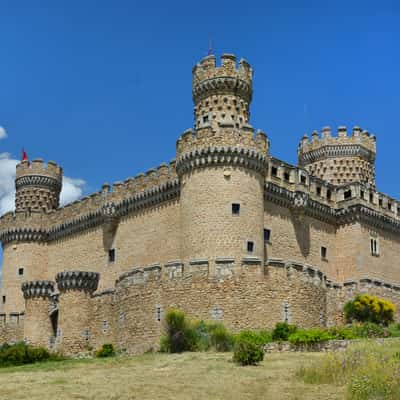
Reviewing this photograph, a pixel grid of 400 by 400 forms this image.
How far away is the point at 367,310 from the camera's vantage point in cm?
3778

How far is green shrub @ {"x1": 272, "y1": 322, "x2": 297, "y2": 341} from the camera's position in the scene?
98.2 ft

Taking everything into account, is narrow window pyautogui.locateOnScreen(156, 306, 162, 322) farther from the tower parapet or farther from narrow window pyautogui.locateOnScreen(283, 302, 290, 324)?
the tower parapet

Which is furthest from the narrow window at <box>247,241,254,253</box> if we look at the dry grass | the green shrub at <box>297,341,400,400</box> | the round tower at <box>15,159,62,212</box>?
the round tower at <box>15,159,62,212</box>

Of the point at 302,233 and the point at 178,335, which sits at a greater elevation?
the point at 302,233

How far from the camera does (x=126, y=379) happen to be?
70.3 feet

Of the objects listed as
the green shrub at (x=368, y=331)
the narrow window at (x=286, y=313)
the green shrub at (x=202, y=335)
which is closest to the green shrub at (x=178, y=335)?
the green shrub at (x=202, y=335)

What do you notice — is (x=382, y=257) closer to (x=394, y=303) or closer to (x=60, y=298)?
(x=394, y=303)

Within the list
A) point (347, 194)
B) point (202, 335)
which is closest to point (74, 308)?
point (202, 335)

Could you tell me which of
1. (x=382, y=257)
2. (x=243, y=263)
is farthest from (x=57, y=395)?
(x=382, y=257)

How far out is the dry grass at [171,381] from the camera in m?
19.0

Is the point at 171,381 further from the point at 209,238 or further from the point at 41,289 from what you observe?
the point at 41,289

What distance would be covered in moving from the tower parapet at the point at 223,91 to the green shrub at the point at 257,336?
12.9 m

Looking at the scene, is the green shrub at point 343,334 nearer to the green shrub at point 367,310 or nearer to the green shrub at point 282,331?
the green shrub at point 282,331

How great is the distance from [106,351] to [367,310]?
1298cm
